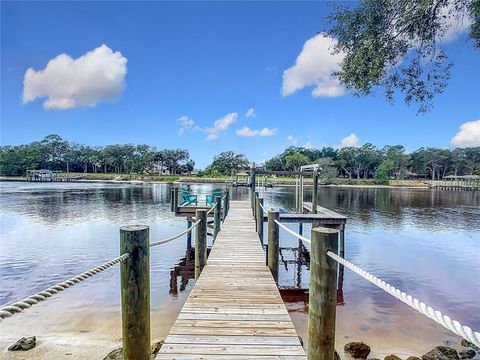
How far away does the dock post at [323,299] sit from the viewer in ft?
8.63

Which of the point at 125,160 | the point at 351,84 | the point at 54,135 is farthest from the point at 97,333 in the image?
the point at 54,135

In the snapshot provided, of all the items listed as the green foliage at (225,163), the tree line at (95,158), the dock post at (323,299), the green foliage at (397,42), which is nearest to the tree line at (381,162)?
the green foliage at (225,163)

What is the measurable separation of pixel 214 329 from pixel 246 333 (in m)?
0.36

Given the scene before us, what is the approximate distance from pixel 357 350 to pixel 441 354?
1577mm

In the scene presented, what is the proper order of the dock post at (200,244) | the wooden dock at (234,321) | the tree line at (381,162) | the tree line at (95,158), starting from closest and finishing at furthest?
the wooden dock at (234,321), the dock post at (200,244), the tree line at (381,162), the tree line at (95,158)

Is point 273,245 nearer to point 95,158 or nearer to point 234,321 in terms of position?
point 234,321

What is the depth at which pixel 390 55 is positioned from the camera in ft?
25.3

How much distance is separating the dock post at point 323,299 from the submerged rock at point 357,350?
4.31m

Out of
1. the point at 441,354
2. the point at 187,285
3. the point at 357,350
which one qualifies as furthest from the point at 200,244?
the point at 441,354

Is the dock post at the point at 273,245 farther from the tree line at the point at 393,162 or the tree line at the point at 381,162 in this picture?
the tree line at the point at 393,162

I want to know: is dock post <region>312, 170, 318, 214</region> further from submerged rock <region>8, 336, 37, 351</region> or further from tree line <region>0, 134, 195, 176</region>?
tree line <region>0, 134, 195, 176</region>

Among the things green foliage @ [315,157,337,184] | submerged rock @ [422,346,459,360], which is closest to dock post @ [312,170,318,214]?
submerged rock @ [422,346,459,360]

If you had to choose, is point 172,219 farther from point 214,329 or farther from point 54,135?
point 54,135

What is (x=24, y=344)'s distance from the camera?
636 cm
